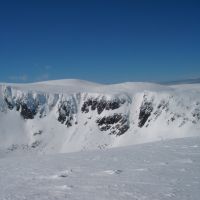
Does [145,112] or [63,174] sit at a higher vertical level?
[145,112]

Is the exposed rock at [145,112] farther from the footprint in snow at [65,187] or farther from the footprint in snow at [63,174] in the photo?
the footprint in snow at [65,187]

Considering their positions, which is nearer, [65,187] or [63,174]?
[65,187]

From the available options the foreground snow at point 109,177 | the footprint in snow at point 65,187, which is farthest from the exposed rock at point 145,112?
the footprint in snow at point 65,187

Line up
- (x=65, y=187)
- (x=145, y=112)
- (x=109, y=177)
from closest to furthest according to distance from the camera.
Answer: (x=65, y=187), (x=109, y=177), (x=145, y=112)

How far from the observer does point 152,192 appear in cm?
905

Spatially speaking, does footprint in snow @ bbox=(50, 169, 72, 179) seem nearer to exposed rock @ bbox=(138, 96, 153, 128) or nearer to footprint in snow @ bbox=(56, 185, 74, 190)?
footprint in snow @ bbox=(56, 185, 74, 190)

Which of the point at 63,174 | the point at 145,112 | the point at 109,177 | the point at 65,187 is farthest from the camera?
the point at 145,112

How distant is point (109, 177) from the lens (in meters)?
11.0

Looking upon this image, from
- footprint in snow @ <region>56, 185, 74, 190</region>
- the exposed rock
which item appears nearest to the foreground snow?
footprint in snow @ <region>56, 185, 74, 190</region>

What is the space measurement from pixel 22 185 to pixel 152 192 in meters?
4.06

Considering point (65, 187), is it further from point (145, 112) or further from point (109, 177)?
point (145, 112)

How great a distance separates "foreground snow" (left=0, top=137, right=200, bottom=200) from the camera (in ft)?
29.5

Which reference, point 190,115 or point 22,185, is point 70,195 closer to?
point 22,185

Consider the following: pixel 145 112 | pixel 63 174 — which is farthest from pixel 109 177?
pixel 145 112
